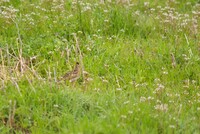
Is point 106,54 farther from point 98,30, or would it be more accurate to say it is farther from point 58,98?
point 58,98

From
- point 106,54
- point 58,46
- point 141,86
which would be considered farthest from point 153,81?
point 58,46

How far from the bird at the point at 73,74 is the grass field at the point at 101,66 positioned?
0.06 meters

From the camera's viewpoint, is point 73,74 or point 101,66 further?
point 101,66

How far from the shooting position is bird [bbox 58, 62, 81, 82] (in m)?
5.04

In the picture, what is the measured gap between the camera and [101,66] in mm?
5426

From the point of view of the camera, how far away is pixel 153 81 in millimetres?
5223

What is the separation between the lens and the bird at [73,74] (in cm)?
504

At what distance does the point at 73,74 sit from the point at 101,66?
0.43m

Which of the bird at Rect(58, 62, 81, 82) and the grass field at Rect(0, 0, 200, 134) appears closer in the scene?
the grass field at Rect(0, 0, 200, 134)

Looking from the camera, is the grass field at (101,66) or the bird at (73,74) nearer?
the grass field at (101,66)

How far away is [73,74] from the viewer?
5121mm

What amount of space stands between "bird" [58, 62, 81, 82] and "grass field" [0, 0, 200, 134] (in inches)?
2.5

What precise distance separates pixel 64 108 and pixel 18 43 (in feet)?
5.25

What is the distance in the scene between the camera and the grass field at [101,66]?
4176 mm
